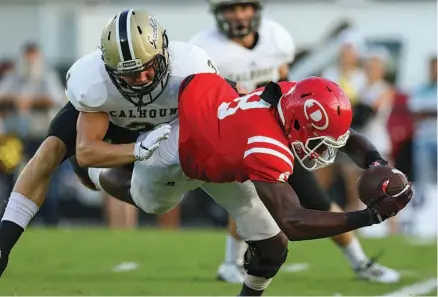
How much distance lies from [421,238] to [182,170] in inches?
183

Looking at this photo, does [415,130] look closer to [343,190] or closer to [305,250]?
[343,190]

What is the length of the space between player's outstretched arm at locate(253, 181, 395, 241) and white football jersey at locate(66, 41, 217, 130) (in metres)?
0.98

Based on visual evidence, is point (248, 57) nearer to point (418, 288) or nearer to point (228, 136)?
point (418, 288)

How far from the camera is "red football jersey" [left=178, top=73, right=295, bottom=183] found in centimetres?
440

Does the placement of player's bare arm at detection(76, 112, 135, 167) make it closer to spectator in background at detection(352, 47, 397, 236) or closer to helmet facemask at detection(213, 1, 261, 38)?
helmet facemask at detection(213, 1, 261, 38)

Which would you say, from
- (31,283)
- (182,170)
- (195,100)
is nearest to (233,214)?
(182,170)

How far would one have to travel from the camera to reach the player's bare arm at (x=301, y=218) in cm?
435

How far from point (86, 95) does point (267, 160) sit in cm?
116

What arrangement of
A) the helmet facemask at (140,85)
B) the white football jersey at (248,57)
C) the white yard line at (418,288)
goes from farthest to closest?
1. the white football jersey at (248,57)
2. the white yard line at (418,288)
3. the helmet facemask at (140,85)

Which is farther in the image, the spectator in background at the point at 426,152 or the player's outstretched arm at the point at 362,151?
the spectator in background at the point at 426,152

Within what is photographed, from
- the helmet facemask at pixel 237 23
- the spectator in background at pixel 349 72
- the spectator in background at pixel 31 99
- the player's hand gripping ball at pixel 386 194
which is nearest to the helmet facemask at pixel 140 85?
the player's hand gripping ball at pixel 386 194

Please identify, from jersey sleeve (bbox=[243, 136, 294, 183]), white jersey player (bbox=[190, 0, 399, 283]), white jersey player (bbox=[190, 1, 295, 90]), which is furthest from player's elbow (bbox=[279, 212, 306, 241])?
white jersey player (bbox=[190, 1, 295, 90])

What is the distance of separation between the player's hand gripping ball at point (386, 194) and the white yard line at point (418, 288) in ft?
5.12

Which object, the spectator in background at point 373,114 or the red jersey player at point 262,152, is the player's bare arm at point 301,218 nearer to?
the red jersey player at point 262,152
